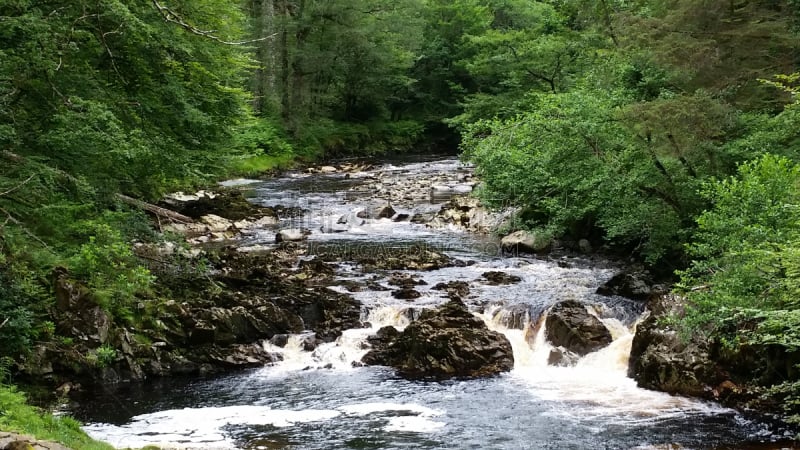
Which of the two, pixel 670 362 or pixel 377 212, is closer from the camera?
pixel 670 362

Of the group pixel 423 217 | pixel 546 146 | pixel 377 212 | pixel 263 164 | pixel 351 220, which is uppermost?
pixel 546 146

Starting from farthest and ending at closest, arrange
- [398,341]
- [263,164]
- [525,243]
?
[263,164], [525,243], [398,341]

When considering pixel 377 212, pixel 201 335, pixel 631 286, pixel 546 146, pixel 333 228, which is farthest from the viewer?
pixel 377 212

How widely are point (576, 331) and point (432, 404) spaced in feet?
12.7

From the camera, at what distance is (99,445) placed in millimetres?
8914

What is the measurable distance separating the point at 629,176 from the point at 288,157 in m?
27.5

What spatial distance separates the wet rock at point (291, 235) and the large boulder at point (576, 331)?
34.4 feet

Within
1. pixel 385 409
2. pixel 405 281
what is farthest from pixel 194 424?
pixel 405 281

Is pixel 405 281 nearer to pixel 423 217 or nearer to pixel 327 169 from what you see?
pixel 423 217

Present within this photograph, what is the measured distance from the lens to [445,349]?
1377 centimetres

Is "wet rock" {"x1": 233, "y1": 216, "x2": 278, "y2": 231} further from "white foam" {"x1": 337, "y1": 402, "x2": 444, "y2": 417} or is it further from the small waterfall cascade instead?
"white foam" {"x1": 337, "y1": 402, "x2": 444, "y2": 417}

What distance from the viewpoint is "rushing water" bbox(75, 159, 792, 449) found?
1032cm

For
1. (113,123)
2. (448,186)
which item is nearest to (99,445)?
(113,123)

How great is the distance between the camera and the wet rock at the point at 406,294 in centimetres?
1661
